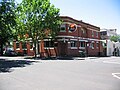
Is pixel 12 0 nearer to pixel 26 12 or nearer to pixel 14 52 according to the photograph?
pixel 26 12

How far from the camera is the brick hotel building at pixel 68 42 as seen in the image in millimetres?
42188

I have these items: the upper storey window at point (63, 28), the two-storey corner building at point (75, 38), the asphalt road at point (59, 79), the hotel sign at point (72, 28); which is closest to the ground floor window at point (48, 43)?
the two-storey corner building at point (75, 38)

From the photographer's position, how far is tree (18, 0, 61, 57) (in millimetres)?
37344

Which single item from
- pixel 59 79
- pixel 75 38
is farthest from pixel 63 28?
pixel 59 79

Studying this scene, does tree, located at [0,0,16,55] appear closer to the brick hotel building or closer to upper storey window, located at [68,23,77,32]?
the brick hotel building

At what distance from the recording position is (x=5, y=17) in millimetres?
32906

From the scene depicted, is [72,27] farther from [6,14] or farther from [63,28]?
[6,14]

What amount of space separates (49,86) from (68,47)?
104 ft

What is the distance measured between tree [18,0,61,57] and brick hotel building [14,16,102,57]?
13.2 ft

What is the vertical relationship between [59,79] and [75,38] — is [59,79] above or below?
below

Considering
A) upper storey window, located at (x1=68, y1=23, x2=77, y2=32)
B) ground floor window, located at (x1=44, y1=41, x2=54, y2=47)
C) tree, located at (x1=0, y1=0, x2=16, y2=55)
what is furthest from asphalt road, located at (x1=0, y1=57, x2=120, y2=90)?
upper storey window, located at (x1=68, y1=23, x2=77, y2=32)

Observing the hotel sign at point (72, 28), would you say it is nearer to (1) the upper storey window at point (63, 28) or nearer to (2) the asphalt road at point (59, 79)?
(1) the upper storey window at point (63, 28)

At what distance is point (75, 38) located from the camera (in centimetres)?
4412

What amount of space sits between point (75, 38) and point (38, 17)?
9.44m
